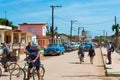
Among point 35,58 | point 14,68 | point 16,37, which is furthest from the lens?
point 16,37

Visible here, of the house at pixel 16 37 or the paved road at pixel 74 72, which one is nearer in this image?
the paved road at pixel 74 72

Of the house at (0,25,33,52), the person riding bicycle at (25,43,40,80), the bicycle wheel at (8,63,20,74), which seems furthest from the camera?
the house at (0,25,33,52)

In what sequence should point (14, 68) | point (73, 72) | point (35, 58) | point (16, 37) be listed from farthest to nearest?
point (16, 37), point (73, 72), point (14, 68), point (35, 58)

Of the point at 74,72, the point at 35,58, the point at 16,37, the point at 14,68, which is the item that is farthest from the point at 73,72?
the point at 16,37

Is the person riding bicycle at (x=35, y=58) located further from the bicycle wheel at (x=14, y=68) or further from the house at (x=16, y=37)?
the house at (x=16, y=37)

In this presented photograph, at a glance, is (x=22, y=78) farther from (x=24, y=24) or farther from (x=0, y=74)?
(x=24, y=24)

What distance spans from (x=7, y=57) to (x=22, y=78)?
2.42m

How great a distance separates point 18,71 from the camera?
17.6 m

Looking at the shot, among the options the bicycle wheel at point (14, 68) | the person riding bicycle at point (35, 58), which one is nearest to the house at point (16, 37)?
the bicycle wheel at point (14, 68)

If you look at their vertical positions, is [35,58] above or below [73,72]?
above

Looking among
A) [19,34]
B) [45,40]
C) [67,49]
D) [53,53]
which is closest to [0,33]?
[53,53]

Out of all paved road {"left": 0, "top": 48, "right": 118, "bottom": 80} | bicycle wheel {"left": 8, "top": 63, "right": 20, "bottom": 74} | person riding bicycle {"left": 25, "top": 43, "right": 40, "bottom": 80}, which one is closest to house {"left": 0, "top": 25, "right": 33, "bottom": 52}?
paved road {"left": 0, "top": 48, "right": 118, "bottom": 80}

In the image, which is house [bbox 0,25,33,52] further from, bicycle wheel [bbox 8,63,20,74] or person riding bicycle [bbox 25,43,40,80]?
person riding bicycle [bbox 25,43,40,80]

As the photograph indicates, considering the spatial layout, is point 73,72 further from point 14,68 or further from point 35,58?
point 35,58
